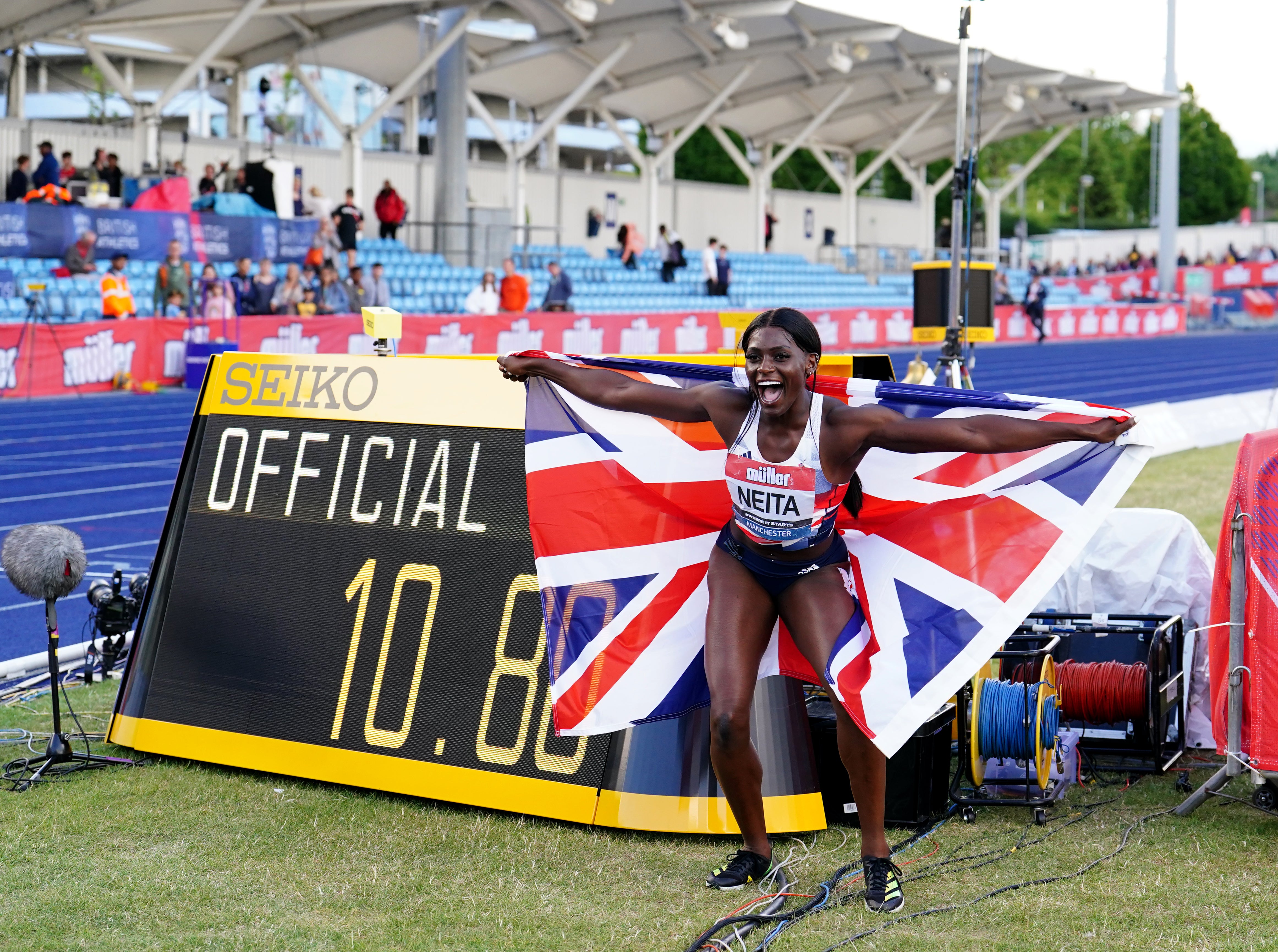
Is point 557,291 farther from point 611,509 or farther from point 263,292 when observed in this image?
point 611,509

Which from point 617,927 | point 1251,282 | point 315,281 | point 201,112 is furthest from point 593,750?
point 1251,282

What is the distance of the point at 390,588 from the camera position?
19.0 ft

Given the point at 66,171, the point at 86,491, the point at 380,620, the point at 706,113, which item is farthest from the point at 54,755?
the point at 706,113

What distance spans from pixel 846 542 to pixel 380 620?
1958 millimetres

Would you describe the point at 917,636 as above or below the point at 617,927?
above

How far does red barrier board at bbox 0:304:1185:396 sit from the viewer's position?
21.1 meters

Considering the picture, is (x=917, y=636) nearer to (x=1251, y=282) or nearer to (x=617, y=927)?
(x=617, y=927)

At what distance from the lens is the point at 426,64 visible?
31469 mm

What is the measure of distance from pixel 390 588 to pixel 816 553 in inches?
76.6

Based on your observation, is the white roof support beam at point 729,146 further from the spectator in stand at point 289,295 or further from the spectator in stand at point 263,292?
the spectator in stand at point 263,292

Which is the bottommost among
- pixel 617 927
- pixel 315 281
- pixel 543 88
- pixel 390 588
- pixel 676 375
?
pixel 617 927

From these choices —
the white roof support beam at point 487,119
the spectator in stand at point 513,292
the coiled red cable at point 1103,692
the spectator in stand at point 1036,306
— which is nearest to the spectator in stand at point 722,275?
the white roof support beam at point 487,119

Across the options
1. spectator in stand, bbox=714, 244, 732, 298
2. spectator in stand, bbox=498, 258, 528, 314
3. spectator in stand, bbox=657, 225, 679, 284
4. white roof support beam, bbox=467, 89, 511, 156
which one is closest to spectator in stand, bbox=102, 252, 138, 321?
spectator in stand, bbox=498, 258, 528, 314

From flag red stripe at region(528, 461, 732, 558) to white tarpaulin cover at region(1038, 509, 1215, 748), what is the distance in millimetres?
2318
